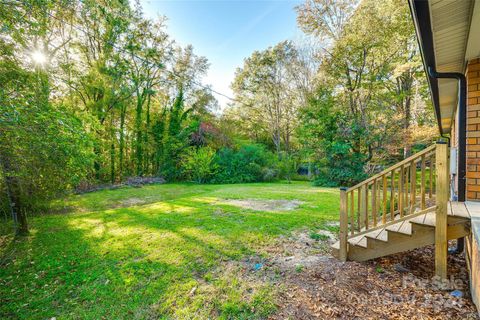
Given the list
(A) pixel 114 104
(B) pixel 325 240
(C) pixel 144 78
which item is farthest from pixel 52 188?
(C) pixel 144 78

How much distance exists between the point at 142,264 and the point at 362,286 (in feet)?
9.74

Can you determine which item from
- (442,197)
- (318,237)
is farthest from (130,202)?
(442,197)

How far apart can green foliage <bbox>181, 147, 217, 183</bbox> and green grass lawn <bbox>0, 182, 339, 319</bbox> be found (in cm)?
731

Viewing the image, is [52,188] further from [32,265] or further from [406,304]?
[406,304]

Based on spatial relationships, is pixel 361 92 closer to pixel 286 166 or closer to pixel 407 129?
pixel 407 129

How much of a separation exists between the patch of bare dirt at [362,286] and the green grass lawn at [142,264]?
27 centimetres

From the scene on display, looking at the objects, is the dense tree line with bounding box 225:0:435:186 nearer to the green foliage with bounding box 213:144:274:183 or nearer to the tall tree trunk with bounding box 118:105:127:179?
the green foliage with bounding box 213:144:274:183

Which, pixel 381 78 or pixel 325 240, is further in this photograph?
pixel 381 78

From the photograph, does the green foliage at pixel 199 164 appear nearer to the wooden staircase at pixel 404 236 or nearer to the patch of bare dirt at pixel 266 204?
the patch of bare dirt at pixel 266 204

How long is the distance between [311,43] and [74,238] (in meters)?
17.0

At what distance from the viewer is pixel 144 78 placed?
532 inches

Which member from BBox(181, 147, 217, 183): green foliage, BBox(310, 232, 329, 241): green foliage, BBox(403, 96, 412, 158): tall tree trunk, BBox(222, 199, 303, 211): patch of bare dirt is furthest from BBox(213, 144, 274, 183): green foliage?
BBox(310, 232, 329, 241): green foliage

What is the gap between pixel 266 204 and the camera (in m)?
6.80

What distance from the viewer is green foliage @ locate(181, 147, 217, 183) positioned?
1305cm
